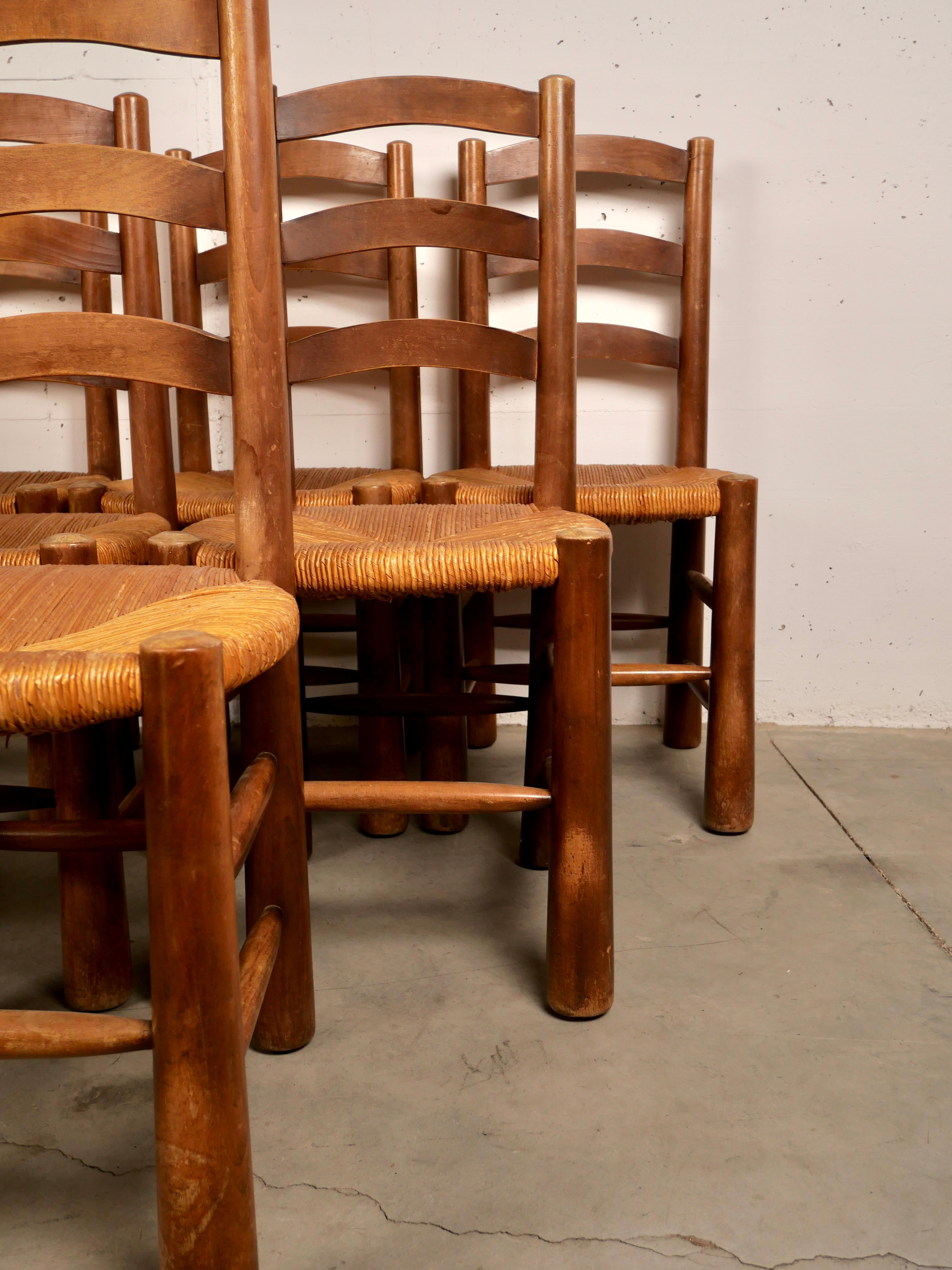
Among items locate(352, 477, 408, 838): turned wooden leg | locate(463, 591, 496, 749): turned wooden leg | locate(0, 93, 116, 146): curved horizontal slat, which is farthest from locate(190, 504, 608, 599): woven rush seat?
locate(463, 591, 496, 749): turned wooden leg

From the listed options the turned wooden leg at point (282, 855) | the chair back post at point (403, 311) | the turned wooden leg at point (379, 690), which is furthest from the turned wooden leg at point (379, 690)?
the turned wooden leg at point (282, 855)

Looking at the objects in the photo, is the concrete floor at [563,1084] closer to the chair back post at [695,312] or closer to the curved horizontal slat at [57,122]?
the chair back post at [695,312]

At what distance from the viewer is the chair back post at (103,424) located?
1.79m

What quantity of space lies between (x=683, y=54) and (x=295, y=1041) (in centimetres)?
168

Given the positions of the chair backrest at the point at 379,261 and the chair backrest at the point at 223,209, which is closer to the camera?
the chair backrest at the point at 223,209

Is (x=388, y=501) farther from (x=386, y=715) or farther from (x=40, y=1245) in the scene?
(x=40, y=1245)

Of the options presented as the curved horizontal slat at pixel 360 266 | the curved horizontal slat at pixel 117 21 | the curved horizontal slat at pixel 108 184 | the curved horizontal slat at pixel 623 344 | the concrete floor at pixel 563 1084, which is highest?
the curved horizontal slat at pixel 117 21

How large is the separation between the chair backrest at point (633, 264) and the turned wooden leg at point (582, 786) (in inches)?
35.2

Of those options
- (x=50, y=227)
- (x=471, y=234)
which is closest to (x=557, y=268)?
(x=471, y=234)

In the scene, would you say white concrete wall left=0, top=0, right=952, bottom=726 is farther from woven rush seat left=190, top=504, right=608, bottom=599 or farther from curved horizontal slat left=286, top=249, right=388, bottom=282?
woven rush seat left=190, top=504, right=608, bottom=599

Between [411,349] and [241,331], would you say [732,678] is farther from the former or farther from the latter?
[241,331]

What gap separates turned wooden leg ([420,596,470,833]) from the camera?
4.71 ft

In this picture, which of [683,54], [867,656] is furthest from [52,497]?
[867,656]

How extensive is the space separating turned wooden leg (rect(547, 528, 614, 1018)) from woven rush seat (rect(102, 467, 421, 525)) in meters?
0.46
